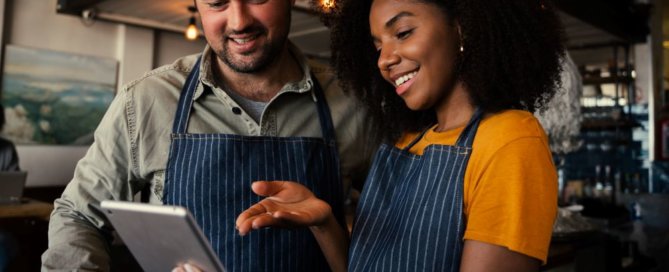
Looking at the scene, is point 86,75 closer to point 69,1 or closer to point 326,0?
point 69,1

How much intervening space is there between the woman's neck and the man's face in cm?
47

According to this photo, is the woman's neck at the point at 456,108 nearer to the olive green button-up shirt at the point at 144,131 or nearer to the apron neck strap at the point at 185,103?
the olive green button-up shirt at the point at 144,131

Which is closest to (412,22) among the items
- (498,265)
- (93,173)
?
(498,265)

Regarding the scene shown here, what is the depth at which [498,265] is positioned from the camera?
106 cm

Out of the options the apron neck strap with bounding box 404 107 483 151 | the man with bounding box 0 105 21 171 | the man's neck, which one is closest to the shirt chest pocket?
the man's neck

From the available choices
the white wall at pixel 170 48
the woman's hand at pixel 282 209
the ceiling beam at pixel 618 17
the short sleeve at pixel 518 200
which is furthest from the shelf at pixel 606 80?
the woman's hand at pixel 282 209

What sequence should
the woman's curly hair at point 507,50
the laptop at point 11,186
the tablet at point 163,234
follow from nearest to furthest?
1. the tablet at point 163,234
2. the woman's curly hair at point 507,50
3. the laptop at point 11,186

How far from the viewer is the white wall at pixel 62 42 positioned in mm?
6195

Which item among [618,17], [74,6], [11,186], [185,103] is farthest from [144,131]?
[618,17]

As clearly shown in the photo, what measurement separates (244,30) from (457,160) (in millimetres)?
637

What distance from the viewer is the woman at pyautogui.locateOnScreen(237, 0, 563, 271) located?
3.49ft

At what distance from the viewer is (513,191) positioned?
3.44 feet

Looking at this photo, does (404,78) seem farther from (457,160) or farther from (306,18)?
(306,18)

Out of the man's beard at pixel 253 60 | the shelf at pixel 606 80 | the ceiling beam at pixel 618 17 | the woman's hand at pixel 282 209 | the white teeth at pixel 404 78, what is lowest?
the woman's hand at pixel 282 209
